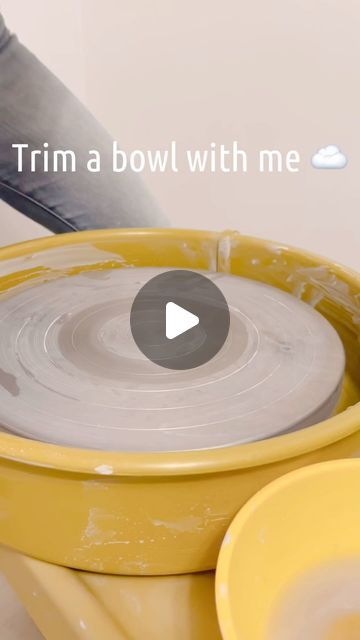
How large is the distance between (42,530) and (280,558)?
0.21 meters

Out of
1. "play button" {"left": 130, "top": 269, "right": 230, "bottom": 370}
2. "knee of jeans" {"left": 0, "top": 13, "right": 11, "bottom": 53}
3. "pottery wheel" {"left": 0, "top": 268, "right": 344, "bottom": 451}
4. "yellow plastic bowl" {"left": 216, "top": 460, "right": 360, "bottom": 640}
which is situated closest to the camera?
"yellow plastic bowl" {"left": 216, "top": 460, "right": 360, "bottom": 640}

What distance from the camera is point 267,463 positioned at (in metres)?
0.49

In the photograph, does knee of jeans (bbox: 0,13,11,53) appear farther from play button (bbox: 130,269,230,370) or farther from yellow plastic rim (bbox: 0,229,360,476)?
yellow plastic rim (bbox: 0,229,360,476)

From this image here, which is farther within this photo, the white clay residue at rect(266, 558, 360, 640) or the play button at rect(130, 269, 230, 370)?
the play button at rect(130, 269, 230, 370)

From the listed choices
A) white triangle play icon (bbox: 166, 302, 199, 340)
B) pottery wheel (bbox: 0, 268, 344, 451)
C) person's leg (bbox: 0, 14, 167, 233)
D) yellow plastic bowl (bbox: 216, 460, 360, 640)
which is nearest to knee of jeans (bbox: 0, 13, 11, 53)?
person's leg (bbox: 0, 14, 167, 233)

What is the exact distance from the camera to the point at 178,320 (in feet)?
2.74

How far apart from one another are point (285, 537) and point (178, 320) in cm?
40

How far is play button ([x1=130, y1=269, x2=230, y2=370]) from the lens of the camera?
0.75 meters

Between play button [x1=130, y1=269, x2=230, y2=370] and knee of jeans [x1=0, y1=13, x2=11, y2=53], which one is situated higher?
knee of jeans [x1=0, y1=13, x2=11, y2=53]

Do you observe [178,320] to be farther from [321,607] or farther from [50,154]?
[50,154]

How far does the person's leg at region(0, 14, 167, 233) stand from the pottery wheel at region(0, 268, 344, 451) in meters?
0.36

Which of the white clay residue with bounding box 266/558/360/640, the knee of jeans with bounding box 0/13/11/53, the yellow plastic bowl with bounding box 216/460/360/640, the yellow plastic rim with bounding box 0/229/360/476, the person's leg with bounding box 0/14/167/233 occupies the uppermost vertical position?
the knee of jeans with bounding box 0/13/11/53

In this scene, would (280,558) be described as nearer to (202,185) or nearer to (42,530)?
(42,530)

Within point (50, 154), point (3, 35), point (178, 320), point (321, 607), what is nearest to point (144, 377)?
point (178, 320)
